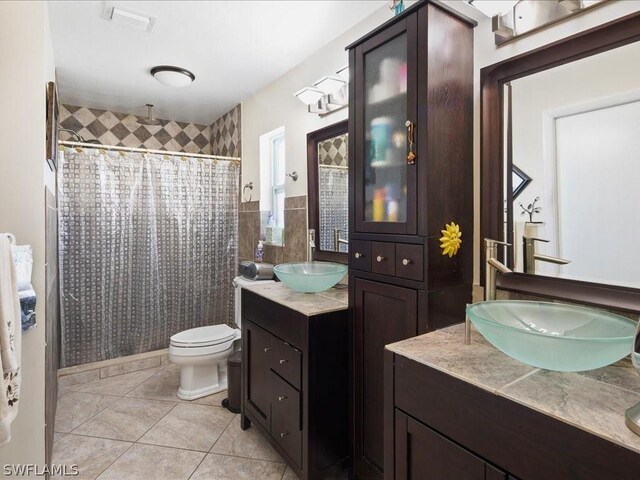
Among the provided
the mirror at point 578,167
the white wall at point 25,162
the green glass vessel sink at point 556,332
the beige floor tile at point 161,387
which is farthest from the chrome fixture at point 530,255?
the beige floor tile at point 161,387

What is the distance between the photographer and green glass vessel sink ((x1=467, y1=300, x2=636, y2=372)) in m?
0.84

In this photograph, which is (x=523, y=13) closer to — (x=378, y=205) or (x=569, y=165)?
(x=569, y=165)

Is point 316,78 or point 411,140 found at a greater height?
point 316,78

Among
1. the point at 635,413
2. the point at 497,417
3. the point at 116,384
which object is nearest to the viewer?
the point at 635,413

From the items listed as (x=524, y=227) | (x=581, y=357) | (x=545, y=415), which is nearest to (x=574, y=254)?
(x=524, y=227)

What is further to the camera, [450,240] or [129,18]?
[129,18]

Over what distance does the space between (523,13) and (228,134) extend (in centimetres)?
297

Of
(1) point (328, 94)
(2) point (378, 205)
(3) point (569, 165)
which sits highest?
(1) point (328, 94)

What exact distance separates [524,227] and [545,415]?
775mm

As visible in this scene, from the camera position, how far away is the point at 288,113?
271 cm

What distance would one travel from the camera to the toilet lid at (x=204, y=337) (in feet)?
8.23

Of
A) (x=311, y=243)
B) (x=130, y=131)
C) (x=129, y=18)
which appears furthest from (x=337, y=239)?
(x=130, y=131)

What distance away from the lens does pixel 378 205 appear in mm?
1546

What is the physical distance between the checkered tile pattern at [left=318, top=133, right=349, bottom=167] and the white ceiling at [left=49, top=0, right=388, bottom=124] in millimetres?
639
